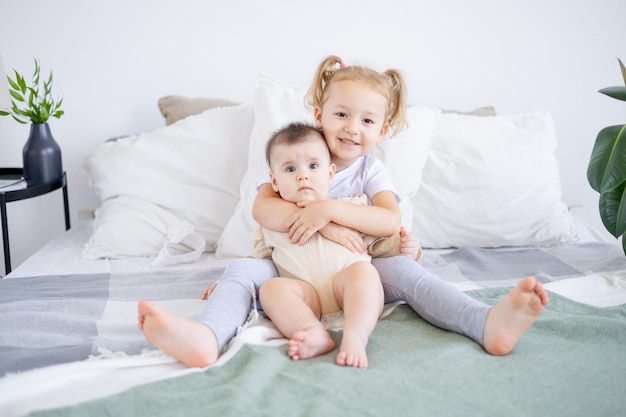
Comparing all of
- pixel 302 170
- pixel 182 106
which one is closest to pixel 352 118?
pixel 302 170

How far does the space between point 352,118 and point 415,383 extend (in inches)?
26.7

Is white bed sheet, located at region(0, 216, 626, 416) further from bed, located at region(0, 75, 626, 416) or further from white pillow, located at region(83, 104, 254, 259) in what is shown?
white pillow, located at region(83, 104, 254, 259)

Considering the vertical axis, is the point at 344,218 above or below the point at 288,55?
below

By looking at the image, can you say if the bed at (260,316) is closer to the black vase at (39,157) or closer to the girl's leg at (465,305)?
the girl's leg at (465,305)

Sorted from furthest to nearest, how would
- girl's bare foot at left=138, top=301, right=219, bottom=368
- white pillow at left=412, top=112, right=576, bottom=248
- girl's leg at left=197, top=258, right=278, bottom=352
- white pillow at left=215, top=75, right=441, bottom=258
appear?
white pillow at left=412, top=112, right=576, bottom=248, white pillow at left=215, top=75, right=441, bottom=258, girl's leg at left=197, top=258, right=278, bottom=352, girl's bare foot at left=138, top=301, right=219, bottom=368

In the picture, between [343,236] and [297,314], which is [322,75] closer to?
[343,236]

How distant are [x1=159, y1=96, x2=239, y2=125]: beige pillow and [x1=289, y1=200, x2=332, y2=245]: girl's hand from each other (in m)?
0.89

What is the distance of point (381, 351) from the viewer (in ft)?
3.37

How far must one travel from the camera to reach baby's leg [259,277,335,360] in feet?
3.27

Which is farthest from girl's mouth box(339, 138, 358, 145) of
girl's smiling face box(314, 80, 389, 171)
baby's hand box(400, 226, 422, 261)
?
baby's hand box(400, 226, 422, 261)

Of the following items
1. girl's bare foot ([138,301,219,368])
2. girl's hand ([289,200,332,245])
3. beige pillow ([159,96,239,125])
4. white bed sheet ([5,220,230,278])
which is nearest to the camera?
girl's bare foot ([138,301,219,368])

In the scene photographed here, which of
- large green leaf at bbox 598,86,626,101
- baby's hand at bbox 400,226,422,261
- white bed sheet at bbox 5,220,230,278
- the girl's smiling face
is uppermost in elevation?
large green leaf at bbox 598,86,626,101

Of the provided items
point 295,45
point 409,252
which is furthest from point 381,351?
point 295,45

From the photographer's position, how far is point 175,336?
37.4 inches
